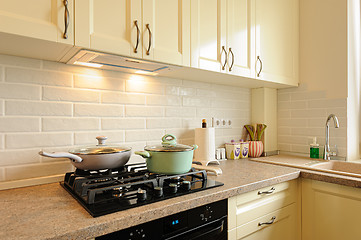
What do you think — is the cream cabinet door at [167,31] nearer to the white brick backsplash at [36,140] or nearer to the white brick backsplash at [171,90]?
the white brick backsplash at [171,90]

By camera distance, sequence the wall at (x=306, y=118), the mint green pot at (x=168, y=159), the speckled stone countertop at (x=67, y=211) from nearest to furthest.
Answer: the speckled stone countertop at (x=67, y=211) < the mint green pot at (x=168, y=159) < the wall at (x=306, y=118)

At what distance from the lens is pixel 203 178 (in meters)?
1.27

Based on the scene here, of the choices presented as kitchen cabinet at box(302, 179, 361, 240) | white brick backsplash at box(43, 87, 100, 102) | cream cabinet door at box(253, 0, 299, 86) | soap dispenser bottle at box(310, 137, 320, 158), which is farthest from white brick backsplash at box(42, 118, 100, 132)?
soap dispenser bottle at box(310, 137, 320, 158)

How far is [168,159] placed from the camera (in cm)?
119

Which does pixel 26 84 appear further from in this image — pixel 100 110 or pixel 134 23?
pixel 134 23

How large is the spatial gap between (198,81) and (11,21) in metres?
1.30

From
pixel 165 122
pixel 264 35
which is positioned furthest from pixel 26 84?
pixel 264 35

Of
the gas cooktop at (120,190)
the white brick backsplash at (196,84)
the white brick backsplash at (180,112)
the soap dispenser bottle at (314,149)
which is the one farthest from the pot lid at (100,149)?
the soap dispenser bottle at (314,149)

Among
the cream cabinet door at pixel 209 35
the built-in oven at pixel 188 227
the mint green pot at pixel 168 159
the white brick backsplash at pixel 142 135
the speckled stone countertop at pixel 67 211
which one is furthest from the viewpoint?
the white brick backsplash at pixel 142 135

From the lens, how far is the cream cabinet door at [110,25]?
3.52 feet

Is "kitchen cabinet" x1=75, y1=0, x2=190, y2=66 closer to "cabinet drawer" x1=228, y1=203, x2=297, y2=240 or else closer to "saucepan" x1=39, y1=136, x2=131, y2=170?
"saucepan" x1=39, y1=136, x2=131, y2=170

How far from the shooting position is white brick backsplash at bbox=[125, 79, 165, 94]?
160cm

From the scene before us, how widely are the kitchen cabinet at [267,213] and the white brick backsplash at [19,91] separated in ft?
3.77

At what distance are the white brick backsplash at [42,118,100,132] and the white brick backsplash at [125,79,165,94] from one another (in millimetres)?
306
